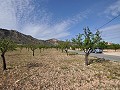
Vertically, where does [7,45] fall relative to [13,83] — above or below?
above

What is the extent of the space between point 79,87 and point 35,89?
11.8ft

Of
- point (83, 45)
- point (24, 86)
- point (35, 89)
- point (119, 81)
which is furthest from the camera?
point (83, 45)

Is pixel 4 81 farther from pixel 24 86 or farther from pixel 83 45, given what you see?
pixel 83 45

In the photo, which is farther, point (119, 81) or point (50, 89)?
point (119, 81)

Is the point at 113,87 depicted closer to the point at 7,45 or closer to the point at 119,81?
the point at 119,81

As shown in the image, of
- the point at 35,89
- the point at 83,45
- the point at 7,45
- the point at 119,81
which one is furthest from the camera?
the point at 83,45

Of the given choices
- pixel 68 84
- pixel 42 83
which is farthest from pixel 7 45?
pixel 68 84

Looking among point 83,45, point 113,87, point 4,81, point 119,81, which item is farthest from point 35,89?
point 83,45

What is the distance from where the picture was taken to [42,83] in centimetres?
1484

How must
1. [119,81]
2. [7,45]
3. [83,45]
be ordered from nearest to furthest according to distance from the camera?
[119,81] → [7,45] → [83,45]

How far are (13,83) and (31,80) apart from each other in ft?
5.93

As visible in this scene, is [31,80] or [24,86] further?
[31,80]

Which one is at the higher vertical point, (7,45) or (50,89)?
(7,45)

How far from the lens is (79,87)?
13.5 metres
